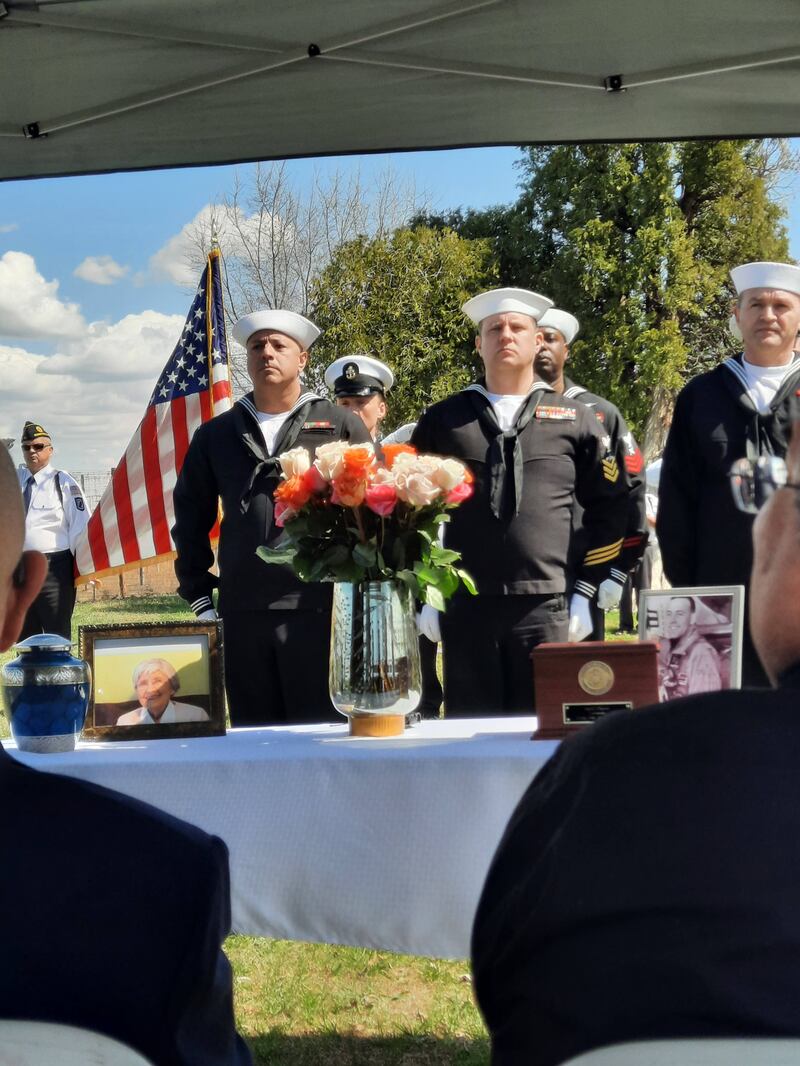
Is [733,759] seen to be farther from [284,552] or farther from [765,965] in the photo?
[284,552]

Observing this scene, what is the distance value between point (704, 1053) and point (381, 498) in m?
1.62

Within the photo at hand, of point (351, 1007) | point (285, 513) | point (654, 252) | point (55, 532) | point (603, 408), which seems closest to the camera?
point (285, 513)

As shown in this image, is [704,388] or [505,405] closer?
[704,388]

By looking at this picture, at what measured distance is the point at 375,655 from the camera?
98.3 inches

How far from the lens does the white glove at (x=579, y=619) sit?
3867 millimetres

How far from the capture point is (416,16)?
→ 312cm

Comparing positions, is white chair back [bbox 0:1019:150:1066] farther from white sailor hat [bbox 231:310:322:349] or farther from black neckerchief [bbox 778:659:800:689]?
white sailor hat [bbox 231:310:322:349]

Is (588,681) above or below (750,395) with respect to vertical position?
below

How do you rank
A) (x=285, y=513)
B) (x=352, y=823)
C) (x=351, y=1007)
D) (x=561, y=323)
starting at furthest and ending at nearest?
(x=561, y=323) < (x=351, y=1007) < (x=285, y=513) < (x=352, y=823)

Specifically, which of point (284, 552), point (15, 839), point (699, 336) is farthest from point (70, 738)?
point (699, 336)

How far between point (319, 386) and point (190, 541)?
50.4 ft

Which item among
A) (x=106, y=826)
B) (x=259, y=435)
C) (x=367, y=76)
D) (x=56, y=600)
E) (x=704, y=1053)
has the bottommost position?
(x=56, y=600)

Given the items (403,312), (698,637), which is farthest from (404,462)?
(403,312)

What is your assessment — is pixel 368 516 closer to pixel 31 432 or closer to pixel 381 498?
pixel 381 498
